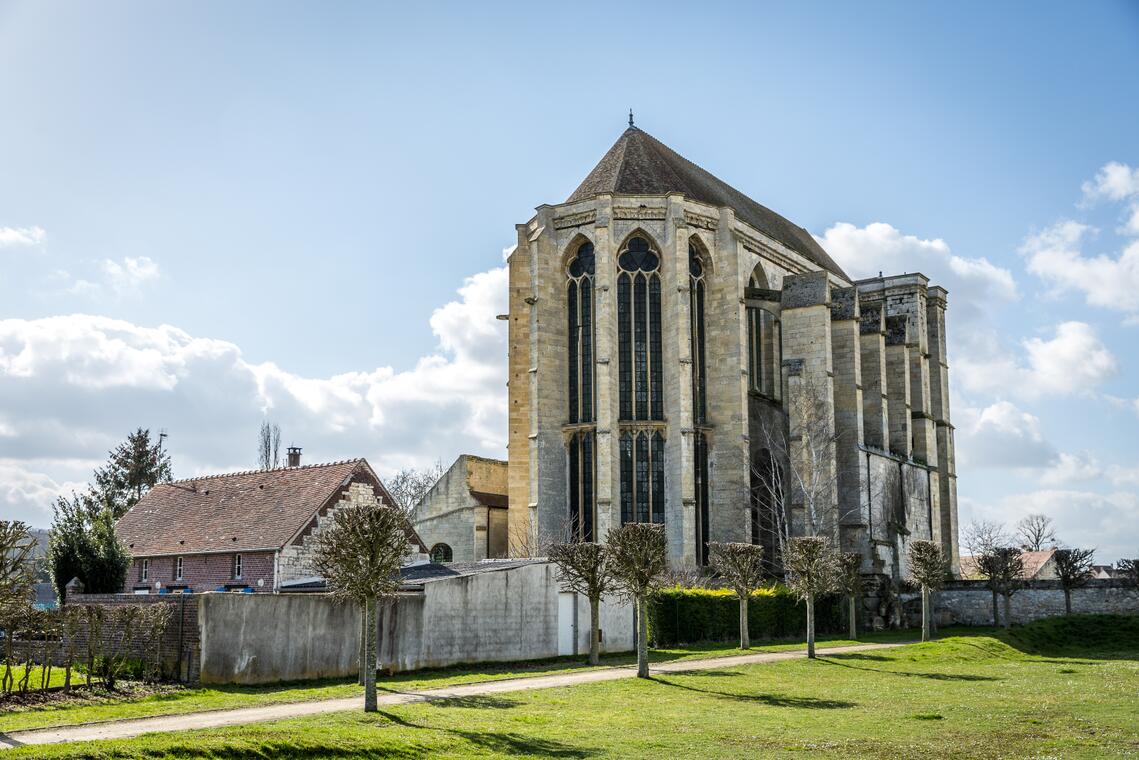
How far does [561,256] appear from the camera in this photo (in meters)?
44.9

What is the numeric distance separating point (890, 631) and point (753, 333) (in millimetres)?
13830

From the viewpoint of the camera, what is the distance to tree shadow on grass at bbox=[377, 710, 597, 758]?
1433 cm

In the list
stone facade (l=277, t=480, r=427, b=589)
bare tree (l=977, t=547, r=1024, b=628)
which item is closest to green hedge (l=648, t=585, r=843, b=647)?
bare tree (l=977, t=547, r=1024, b=628)

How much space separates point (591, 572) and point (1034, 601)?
25.7m

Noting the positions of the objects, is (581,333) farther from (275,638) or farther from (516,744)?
(516,744)

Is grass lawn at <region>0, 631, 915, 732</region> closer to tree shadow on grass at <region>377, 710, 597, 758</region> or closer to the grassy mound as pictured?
tree shadow on grass at <region>377, 710, 597, 758</region>

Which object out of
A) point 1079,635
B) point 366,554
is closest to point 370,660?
point 366,554

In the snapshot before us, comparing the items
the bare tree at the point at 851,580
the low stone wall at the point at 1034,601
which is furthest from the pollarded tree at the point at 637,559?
the low stone wall at the point at 1034,601

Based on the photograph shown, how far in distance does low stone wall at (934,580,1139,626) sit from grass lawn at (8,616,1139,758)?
17.9 m

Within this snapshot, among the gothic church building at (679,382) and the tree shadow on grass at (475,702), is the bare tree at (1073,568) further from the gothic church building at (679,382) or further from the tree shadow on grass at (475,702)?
the tree shadow on grass at (475,702)

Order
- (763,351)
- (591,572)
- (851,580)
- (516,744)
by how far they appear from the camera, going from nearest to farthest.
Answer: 1. (516,744)
2. (591,572)
3. (851,580)
4. (763,351)

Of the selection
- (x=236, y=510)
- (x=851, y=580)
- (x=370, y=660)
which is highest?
(x=236, y=510)

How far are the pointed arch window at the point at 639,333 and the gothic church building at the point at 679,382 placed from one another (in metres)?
0.05

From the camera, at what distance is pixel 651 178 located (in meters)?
46.3
